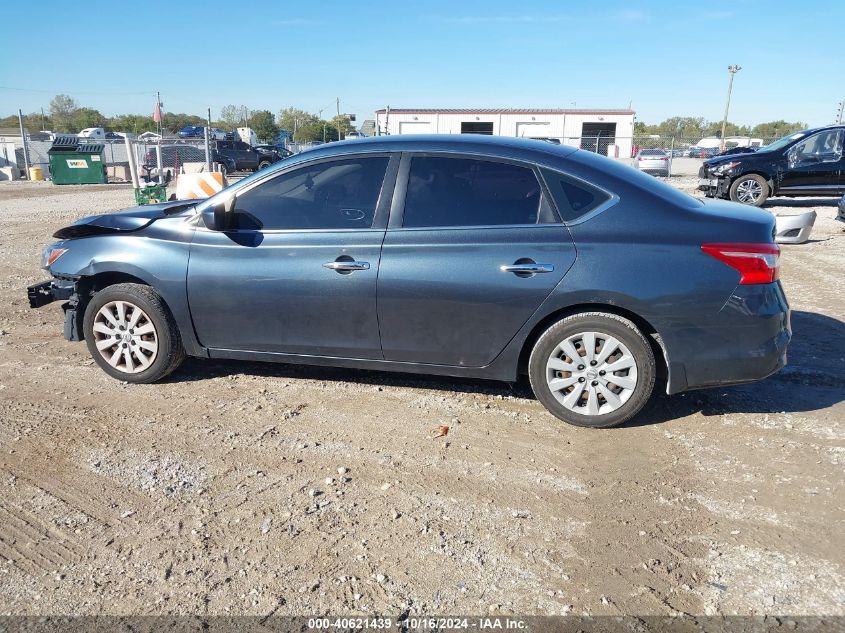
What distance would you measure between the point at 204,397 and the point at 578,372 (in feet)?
8.53

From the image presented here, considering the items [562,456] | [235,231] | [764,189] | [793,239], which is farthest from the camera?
[764,189]

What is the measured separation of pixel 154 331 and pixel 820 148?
15.2 m

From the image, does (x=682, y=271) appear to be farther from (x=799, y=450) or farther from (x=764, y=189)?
(x=764, y=189)

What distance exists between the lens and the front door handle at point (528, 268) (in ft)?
13.0

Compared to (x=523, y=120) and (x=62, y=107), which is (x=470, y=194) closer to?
(x=523, y=120)

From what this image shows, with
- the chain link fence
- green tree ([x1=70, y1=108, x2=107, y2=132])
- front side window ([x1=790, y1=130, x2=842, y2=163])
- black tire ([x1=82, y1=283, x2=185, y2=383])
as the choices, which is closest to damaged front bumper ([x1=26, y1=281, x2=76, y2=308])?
black tire ([x1=82, y1=283, x2=185, y2=383])

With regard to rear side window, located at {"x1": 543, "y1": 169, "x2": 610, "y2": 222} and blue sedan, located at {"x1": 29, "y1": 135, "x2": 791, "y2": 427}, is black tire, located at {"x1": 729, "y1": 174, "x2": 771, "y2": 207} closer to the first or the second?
blue sedan, located at {"x1": 29, "y1": 135, "x2": 791, "y2": 427}

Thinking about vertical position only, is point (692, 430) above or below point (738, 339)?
below

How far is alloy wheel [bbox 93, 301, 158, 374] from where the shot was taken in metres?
4.74

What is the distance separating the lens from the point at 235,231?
453 centimetres

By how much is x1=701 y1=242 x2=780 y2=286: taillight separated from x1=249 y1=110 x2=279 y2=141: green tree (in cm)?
6571

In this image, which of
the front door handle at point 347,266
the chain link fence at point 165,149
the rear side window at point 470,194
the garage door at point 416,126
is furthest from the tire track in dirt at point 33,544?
the garage door at point 416,126

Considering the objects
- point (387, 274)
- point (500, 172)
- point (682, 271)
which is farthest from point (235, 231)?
point (682, 271)

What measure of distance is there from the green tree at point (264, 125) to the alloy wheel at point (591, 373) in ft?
215
